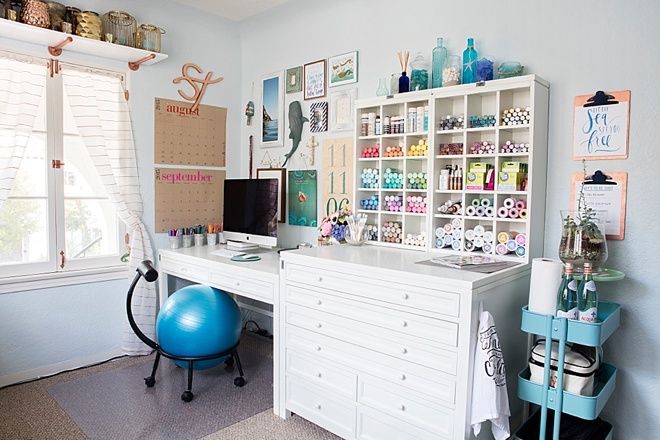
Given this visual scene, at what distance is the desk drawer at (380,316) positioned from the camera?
1851mm

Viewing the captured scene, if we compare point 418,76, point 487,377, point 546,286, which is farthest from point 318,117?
point 487,377

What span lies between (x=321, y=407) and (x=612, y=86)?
6.75ft

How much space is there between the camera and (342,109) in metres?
3.17

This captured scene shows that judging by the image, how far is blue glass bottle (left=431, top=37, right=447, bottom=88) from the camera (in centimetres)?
253

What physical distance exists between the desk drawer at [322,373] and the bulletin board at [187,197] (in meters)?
1.69

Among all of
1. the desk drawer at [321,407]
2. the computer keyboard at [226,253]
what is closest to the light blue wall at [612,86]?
the desk drawer at [321,407]

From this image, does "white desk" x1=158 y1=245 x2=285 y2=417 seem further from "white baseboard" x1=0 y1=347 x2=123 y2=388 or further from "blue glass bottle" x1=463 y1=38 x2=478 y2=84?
"blue glass bottle" x1=463 y1=38 x2=478 y2=84

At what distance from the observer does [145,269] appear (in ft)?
9.16

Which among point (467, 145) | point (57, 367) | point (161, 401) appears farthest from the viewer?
point (57, 367)

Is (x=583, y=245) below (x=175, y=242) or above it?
above

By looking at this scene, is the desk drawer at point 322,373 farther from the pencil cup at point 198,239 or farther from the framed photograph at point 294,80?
the framed photograph at point 294,80

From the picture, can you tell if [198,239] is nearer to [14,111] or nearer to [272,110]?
[272,110]

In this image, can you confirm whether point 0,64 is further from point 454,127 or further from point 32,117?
point 454,127

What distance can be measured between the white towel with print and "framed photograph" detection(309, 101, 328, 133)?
192 cm
